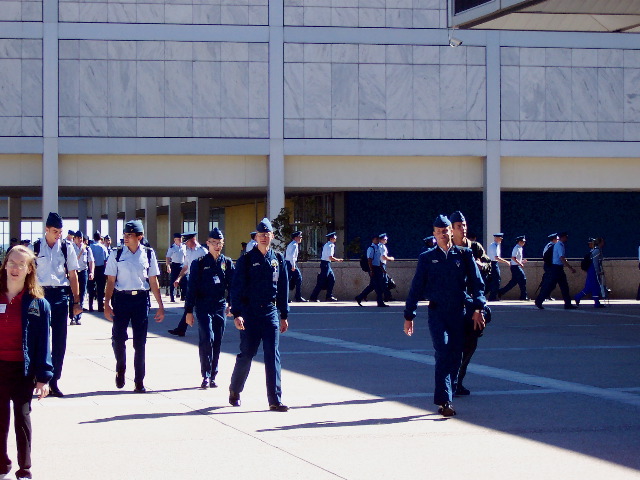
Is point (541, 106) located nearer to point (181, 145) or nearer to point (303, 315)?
point (181, 145)

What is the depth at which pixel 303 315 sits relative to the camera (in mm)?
26797

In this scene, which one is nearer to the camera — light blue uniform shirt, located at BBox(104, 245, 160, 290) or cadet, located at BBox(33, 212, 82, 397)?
cadet, located at BBox(33, 212, 82, 397)

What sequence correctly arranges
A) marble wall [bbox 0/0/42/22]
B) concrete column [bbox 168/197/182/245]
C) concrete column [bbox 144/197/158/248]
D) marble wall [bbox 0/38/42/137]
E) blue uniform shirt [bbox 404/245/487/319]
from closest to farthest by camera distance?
blue uniform shirt [bbox 404/245/487/319] < marble wall [bbox 0/0/42/22] < marble wall [bbox 0/38/42/137] < concrete column [bbox 168/197/182/245] < concrete column [bbox 144/197/158/248]

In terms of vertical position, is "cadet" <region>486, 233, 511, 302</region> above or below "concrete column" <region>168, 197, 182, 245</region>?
below

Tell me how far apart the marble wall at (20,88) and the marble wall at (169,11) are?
5.49 ft

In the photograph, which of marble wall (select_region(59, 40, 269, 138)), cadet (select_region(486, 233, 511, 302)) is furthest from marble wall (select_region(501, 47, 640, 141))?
cadet (select_region(486, 233, 511, 302))

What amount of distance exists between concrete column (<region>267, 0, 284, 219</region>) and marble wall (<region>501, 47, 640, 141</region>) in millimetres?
7937

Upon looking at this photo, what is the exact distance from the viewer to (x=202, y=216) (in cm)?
5625

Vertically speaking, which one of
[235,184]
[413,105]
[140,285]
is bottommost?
[140,285]

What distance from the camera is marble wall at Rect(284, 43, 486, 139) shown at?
40.3m

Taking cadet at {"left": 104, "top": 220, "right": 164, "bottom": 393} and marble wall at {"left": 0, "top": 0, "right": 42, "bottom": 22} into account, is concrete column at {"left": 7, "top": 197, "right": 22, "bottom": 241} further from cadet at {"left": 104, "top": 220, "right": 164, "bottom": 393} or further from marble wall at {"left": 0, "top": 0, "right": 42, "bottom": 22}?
cadet at {"left": 104, "top": 220, "right": 164, "bottom": 393}

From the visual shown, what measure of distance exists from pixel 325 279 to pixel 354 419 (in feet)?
73.4

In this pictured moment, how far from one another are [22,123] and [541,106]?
59.7 ft

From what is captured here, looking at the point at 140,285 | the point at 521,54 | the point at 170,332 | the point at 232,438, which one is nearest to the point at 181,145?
the point at 521,54
